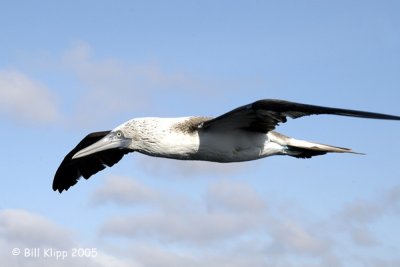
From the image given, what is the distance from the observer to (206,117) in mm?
13781

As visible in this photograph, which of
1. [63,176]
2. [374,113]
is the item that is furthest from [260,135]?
[63,176]

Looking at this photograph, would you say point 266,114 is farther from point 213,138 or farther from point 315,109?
Answer: point 315,109

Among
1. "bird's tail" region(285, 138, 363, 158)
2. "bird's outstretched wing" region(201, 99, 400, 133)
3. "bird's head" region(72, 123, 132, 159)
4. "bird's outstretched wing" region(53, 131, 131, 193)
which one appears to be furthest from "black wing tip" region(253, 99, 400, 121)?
"bird's outstretched wing" region(53, 131, 131, 193)

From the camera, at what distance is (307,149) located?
14.3 meters

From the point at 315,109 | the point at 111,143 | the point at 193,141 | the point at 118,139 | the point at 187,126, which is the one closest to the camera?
the point at 315,109

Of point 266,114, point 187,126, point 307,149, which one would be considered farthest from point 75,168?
point 266,114

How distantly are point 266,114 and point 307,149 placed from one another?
182 cm

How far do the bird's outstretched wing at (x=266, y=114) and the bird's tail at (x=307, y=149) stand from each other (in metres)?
0.85

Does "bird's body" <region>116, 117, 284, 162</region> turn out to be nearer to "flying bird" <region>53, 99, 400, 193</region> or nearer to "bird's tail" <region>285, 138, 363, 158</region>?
"flying bird" <region>53, 99, 400, 193</region>

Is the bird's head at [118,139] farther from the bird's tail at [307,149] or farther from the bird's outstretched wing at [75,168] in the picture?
the bird's outstretched wing at [75,168]

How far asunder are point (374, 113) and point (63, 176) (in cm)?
985

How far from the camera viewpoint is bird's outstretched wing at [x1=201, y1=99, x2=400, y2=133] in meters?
10.5

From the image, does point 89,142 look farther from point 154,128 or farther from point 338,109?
point 338,109

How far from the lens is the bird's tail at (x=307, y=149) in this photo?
14.1 m
